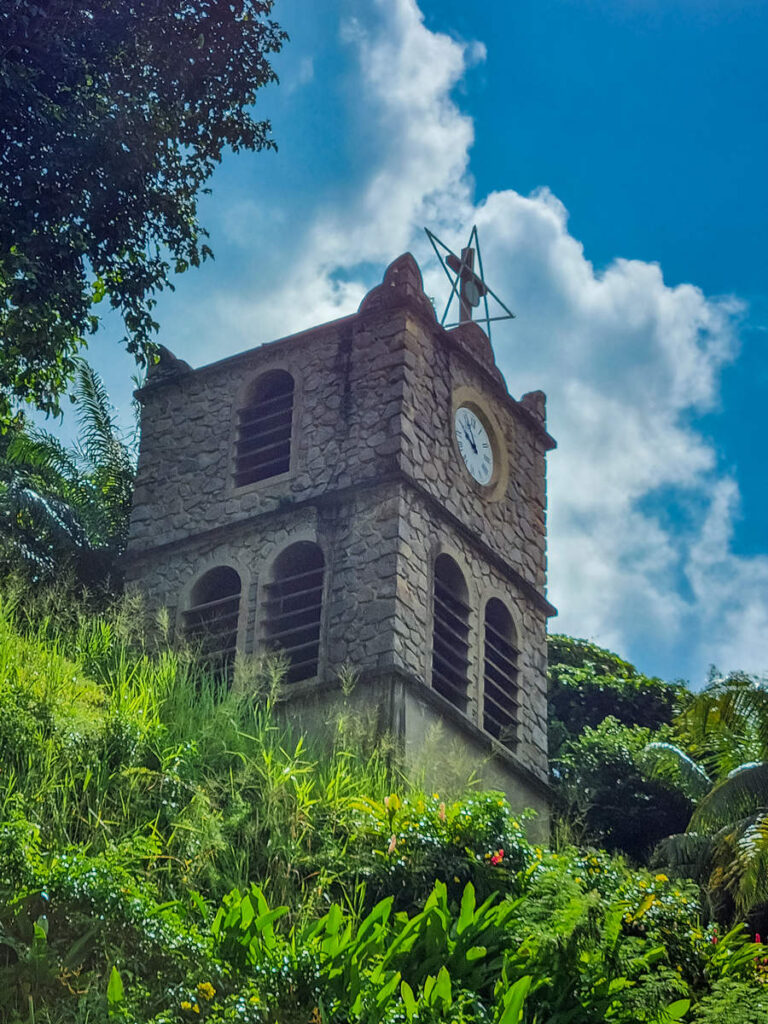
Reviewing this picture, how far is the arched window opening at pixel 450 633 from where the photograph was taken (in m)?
19.3

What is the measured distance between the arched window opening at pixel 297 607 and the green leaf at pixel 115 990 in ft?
30.5

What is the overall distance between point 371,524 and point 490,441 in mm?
→ 3472

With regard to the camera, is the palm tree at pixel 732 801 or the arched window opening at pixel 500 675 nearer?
the palm tree at pixel 732 801

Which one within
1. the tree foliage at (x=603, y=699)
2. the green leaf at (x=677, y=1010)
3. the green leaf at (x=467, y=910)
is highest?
the tree foliage at (x=603, y=699)

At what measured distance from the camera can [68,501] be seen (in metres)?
22.7

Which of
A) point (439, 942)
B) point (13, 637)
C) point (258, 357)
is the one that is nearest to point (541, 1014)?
point (439, 942)

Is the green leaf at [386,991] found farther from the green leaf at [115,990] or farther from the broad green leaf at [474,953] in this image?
the green leaf at [115,990]

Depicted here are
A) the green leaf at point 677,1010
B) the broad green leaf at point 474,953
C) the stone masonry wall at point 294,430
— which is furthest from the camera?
the stone masonry wall at point 294,430

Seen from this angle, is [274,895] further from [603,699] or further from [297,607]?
[603,699]

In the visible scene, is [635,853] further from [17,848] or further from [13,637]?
[17,848]

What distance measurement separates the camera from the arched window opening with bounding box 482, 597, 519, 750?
19984 millimetres

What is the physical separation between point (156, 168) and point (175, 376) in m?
6.99

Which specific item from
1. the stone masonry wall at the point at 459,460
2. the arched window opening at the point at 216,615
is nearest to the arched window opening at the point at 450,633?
the stone masonry wall at the point at 459,460

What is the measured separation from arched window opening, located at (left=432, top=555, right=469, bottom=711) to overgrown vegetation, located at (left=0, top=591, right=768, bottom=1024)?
414 centimetres
